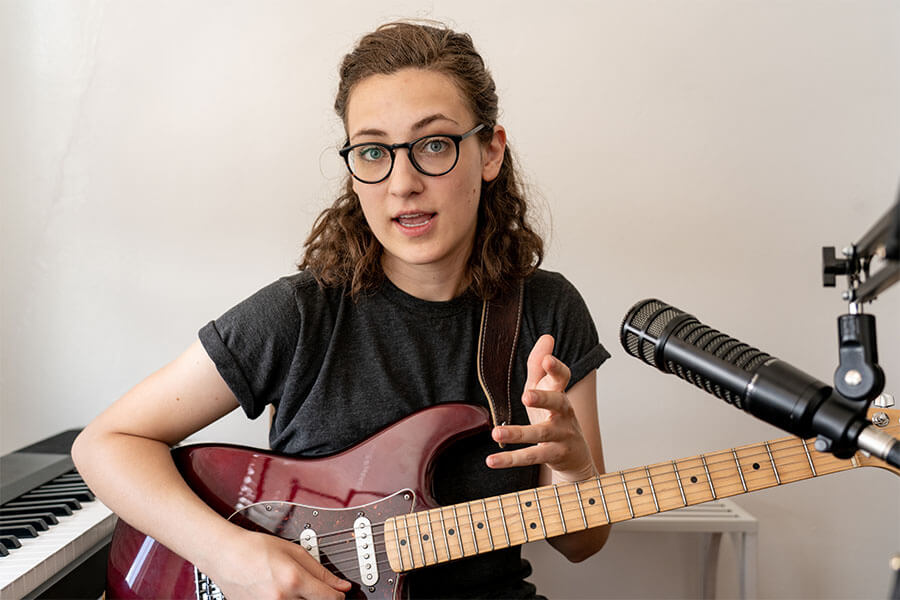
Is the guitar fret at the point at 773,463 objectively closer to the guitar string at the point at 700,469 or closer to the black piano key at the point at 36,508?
the guitar string at the point at 700,469

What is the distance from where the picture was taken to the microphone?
0.58m

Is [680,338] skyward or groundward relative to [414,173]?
groundward

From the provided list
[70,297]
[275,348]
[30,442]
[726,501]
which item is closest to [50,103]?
[70,297]

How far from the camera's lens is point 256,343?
1.26 meters

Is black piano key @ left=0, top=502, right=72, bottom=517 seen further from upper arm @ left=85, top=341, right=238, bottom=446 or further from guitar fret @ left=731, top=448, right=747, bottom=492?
guitar fret @ left=731, top=448, right=747, bottom=492

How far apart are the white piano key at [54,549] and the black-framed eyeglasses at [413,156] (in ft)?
2.45

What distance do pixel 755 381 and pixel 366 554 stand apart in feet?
2.32

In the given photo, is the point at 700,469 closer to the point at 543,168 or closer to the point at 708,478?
the point at 708,478

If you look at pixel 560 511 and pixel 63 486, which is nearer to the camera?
pixel 560 511

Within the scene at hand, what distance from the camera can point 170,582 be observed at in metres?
1.17

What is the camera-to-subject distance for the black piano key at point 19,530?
1.27 metres

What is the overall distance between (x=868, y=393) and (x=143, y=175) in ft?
5.36

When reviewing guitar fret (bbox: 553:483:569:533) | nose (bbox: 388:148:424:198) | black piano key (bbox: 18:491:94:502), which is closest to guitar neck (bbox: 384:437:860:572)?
guitar fret (bbox: 553:483:569:533)

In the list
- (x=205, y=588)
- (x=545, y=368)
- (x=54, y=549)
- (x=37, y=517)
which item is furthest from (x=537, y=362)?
(x=37, y=517)
